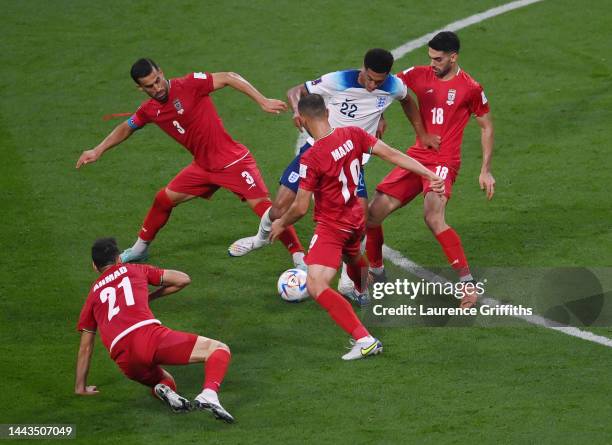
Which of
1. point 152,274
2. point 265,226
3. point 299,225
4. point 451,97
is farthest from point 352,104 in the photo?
point 152,274

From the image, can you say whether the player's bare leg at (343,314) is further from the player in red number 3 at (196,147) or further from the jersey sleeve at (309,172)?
the player in red number 3 at (196,147)

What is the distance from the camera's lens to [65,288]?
39.9 feet

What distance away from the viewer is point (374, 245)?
12.0 meters

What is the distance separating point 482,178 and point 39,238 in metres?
5.04

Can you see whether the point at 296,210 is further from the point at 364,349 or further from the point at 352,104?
the point at 352,104

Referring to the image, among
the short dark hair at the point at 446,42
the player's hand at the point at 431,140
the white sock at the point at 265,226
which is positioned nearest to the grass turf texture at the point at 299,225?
the white sock at the point at 265,226

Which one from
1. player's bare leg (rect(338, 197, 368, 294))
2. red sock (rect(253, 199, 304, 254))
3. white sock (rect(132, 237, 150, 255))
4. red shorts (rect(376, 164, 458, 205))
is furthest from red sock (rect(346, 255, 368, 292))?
white sock (rect(132, 237, 150, 255))

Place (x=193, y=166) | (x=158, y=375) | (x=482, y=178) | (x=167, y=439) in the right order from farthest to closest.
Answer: (x=193, y=166), (x=482, y=178), (x=158, y=375), (x=167, y=439)

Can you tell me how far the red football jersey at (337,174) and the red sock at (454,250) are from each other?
1122mm

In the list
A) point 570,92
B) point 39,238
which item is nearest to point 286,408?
point 39,238

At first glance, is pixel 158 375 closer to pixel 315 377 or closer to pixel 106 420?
pixel 106 420

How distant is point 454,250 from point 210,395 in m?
3.33

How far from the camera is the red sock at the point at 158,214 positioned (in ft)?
41.8

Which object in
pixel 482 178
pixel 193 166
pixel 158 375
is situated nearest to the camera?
pixel 158 375
